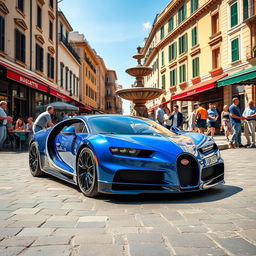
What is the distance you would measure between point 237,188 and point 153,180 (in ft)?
5.15

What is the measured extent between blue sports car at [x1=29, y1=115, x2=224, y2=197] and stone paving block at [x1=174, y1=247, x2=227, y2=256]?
136cm

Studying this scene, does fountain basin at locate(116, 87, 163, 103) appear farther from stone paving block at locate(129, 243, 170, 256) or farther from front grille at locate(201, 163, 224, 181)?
stone paving block at locate(129, 243, 170, 256)

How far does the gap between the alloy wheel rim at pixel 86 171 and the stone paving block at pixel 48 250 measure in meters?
1.56

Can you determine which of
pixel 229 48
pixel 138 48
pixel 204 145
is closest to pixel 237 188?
pixel 204 145

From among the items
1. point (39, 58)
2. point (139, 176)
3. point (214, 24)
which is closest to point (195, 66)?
point (214, 24)

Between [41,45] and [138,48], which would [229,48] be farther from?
[41,45]

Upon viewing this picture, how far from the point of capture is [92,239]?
7.67ft

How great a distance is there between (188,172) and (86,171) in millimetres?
1331

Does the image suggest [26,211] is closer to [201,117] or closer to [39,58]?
[201,117]

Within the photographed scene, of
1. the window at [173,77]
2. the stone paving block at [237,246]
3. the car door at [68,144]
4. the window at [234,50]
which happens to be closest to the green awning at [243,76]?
the window at [234,50]

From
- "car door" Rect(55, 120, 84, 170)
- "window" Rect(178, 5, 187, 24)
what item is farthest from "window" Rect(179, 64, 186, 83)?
"car door" Rect(55, 120, 84, 170)

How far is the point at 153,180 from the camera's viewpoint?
136 inches

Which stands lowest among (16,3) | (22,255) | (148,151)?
(22,255)

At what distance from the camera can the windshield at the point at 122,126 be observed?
4.30 meters
